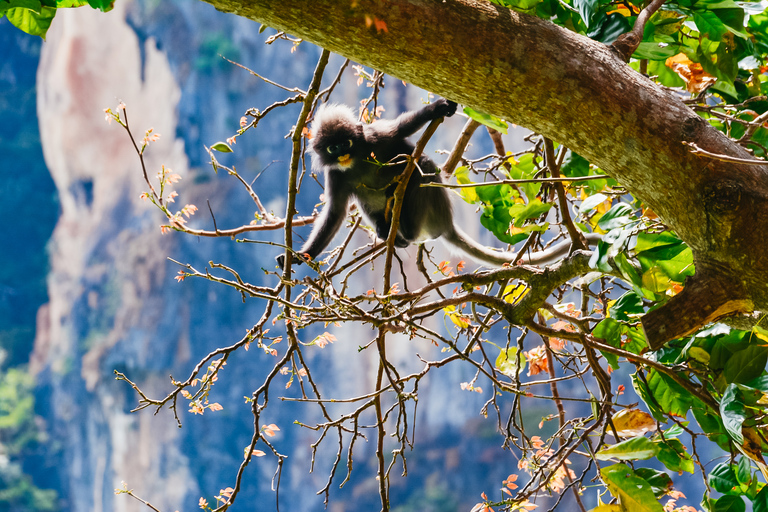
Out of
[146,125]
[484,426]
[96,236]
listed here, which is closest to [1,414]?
[96,236]

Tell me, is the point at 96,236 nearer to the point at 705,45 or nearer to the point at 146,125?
the point at 146,125

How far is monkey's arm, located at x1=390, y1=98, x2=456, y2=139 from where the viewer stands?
1.58 m

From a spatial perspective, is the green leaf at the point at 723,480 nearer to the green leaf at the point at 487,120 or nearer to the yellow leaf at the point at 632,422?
the yellow leaf at the point at 632,422

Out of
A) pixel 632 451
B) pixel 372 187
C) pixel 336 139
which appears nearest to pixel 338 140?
pixel 336 139

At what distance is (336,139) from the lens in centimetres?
201

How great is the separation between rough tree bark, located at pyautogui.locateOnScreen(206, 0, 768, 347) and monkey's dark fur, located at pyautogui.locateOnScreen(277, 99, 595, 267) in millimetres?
1132

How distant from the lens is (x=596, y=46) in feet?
2.48

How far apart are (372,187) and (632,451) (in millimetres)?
1272

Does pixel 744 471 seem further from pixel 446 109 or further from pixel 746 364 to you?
pixel 446 109

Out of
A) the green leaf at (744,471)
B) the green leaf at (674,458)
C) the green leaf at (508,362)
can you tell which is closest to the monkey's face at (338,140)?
the green leaf at (508,362)

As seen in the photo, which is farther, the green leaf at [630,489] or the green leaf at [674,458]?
the green leaf at [674,458]

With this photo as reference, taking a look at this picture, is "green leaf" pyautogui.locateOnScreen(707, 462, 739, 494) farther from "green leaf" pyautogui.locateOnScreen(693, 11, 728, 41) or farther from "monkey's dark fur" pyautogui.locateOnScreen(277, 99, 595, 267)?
"monkey's dark fur" pyautogui.locateOnScreen(277, 99, 595, 267)

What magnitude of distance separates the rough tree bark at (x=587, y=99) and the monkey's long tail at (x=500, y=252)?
26.2 inches

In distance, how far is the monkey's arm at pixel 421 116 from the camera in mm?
1579
